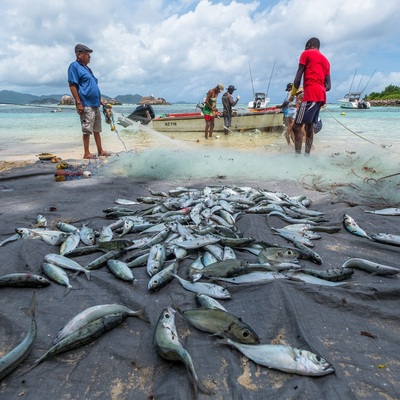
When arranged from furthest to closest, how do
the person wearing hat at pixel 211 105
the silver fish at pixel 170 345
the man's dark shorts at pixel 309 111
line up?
the person wearing hat at pixel 211 105 → the man's dark shorts at pixel 309 111 → the silver fish at pixel 170 345

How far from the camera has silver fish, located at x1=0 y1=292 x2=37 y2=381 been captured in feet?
5.05

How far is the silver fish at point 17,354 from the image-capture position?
1.54 meters

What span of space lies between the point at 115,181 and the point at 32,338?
4.13 meters

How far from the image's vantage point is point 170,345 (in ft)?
5.54

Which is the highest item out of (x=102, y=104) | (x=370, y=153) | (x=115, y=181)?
(x=102, y=104)

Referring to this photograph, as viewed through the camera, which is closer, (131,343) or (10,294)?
(131,343)

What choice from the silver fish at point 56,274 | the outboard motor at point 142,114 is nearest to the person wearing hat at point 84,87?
→ the outboard motor at point 142,114

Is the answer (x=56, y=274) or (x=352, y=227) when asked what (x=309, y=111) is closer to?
(x=352, y=227)

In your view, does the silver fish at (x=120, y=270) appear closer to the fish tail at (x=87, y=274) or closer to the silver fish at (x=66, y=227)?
the fish tail at (x=87, y=274)

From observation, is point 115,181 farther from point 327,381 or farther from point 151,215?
point 327,381

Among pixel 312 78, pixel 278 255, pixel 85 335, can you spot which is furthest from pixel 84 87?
pixel 85 335

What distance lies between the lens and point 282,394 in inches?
57.7

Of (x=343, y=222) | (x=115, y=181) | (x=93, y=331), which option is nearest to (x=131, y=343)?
(x=93, y=331)

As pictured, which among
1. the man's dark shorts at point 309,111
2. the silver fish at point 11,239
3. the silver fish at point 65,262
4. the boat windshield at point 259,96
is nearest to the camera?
the silver fish at point 65,262
